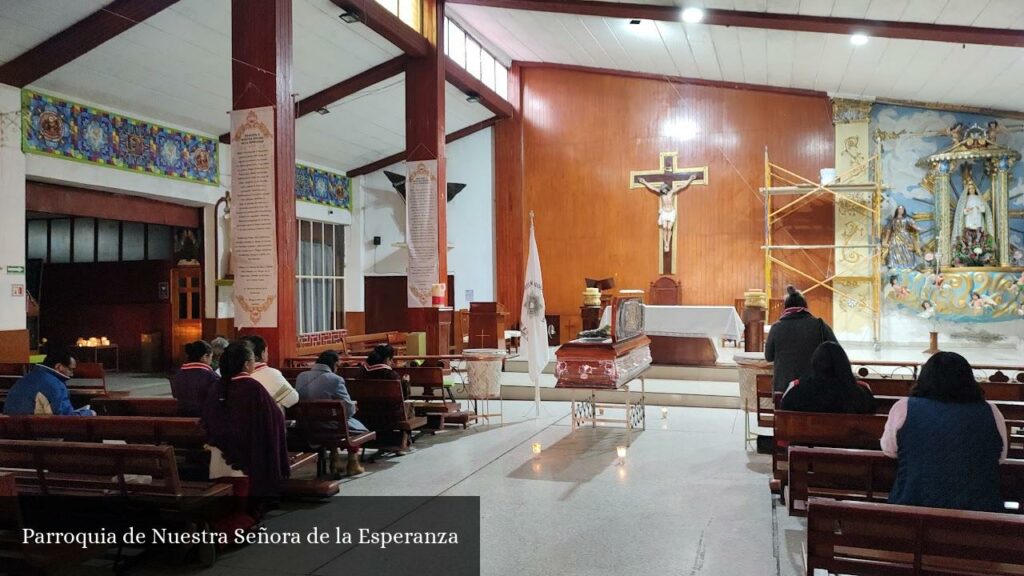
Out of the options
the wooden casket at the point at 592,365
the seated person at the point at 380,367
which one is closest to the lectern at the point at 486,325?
the wooden casket at the point at 592,365

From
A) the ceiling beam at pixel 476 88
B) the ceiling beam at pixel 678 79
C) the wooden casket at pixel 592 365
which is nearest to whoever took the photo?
the wooden casket at pixel 592 365

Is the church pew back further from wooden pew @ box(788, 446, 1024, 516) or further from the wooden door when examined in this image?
the wooden door

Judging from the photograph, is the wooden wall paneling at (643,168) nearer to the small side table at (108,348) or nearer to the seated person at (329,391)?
the small side table at (108,348)

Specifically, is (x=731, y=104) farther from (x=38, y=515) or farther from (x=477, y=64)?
(x=38, y=515)

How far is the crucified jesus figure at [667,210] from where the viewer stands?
12.6 meters

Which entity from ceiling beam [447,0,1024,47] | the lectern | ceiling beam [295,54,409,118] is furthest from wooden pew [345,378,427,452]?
ceiling beam [295,54,409,118]

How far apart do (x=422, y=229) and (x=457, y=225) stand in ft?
13.4

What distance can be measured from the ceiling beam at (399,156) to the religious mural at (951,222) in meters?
6.93

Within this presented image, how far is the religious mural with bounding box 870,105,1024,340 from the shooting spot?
10062 mm

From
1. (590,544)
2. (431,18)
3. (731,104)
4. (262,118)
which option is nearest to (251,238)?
(262,118)

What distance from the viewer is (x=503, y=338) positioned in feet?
37.9

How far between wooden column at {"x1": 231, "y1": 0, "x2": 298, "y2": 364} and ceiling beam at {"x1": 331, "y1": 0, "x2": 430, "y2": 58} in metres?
1.97

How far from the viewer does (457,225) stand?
14156 mm

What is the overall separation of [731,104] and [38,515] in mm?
11746
